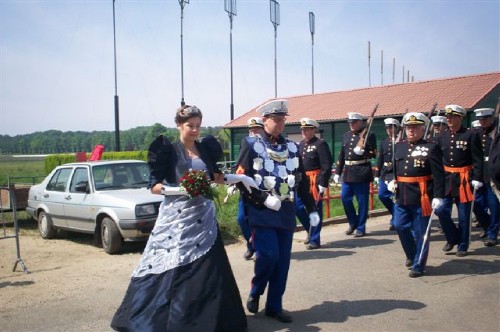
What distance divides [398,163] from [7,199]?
850 cm

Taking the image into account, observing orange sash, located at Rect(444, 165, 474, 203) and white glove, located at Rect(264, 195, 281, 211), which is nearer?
white glove, located at Rect(264, 195, 281, 211)

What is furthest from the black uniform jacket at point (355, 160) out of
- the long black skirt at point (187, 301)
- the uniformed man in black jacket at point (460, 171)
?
the long black skirt at point (187, 301)

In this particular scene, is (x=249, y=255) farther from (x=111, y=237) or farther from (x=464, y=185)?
(x=464, y=185)

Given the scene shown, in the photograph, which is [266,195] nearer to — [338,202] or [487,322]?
[487,322]

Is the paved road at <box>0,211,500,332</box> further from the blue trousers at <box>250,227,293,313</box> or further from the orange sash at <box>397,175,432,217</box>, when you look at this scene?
the orange sash at <box>397,175,432,217</box>

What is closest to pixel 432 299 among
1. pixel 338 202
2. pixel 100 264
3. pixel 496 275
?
pixel 496 275

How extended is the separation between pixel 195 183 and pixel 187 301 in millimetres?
970

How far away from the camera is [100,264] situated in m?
7.50

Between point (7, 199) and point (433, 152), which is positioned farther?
point (7, 199)

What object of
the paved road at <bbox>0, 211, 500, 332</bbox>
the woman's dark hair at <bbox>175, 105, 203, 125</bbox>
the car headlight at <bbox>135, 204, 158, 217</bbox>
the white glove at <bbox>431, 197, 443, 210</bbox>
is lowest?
the paved road at <bbox>0, 211, 500, 332</bbox>

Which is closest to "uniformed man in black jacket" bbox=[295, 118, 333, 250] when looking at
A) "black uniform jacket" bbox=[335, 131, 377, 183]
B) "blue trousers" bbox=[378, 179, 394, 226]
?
"black uniform jacket" bbox=[335, 131, 377, 183]

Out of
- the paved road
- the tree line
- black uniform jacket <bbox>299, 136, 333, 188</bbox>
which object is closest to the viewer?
the paved road

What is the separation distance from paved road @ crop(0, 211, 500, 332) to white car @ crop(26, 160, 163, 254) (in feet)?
2.40

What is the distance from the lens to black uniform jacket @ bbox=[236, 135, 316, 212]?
4680mm
